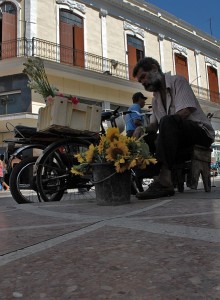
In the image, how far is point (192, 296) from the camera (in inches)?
36.3

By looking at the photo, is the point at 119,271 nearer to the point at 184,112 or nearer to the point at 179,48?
the point at 184,112

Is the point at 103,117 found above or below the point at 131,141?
above

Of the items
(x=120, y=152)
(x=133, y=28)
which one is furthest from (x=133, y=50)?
(x=120, y=152)

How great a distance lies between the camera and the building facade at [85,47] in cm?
1539

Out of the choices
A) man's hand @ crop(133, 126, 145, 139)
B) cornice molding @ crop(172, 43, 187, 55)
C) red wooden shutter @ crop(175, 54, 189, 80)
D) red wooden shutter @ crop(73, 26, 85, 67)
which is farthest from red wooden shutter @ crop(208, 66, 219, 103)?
man's hand @ crop(133, 126, 145, 139)

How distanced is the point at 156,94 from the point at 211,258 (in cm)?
268

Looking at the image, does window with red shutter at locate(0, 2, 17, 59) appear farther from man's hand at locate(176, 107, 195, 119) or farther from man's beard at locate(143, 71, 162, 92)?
man's hand at locate(176, 107, 195, 119)

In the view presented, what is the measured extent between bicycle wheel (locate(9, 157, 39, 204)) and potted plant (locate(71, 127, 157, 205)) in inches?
37.2

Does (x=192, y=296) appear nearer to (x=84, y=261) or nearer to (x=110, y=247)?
(x=84, y=261)

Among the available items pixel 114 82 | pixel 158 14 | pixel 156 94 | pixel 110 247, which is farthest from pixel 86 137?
pixel 158 14

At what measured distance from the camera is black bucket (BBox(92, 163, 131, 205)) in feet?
9.73

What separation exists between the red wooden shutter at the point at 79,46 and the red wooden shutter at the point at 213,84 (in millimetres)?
10505

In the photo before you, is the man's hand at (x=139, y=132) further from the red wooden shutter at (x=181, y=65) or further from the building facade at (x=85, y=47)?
the red wooden shutter at (x=181, y=65)

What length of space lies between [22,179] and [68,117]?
0.84 metres
